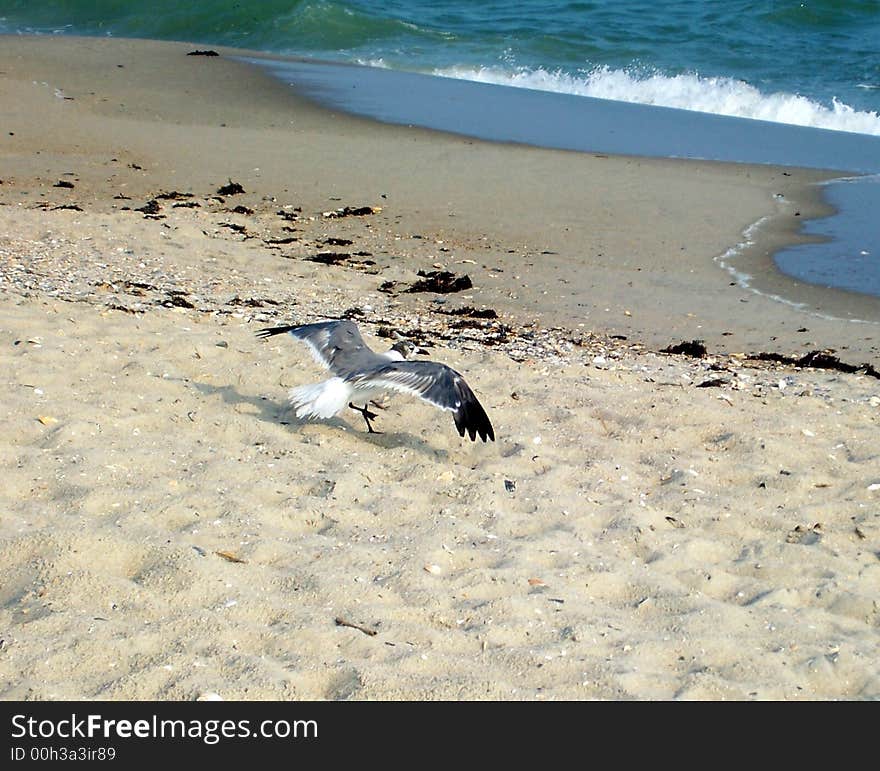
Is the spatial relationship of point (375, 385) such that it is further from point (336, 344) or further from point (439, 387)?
point (336, 344)

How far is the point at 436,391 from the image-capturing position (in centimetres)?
553

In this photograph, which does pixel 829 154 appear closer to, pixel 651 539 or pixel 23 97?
pixel 23 97

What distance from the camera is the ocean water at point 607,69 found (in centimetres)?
1586

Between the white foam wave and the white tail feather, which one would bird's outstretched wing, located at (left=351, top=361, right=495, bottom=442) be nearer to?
the white tail feather

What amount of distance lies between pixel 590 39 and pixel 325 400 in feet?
73.4

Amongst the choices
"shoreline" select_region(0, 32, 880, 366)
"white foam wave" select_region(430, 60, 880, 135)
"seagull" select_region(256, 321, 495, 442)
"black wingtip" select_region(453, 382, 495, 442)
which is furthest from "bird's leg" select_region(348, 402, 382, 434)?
"white foam wave" select_region(430, 60, 880, 135)

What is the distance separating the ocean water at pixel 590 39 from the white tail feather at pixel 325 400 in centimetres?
1595

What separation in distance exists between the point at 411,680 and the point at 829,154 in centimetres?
1440

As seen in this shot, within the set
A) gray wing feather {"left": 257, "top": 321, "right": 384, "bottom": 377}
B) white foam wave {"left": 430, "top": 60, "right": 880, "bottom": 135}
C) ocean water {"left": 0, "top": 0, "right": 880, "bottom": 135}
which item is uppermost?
ocean water {"left": 0, "top": 0, "right": 880, "bottom": 135}

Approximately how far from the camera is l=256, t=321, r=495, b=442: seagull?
5.47 metres

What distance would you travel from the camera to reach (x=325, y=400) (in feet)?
18.6

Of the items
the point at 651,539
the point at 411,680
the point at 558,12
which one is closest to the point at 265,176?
the point at 651,539

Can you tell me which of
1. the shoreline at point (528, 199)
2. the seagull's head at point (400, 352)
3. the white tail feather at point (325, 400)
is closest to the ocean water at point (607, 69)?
the shoreline at point (528, 199)

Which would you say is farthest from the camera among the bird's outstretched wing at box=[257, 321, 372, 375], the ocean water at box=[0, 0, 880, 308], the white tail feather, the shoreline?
the ocean water at box=[0, 0, 880, 308]
